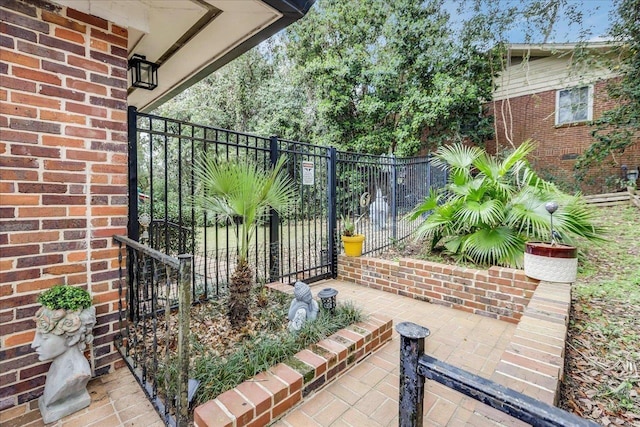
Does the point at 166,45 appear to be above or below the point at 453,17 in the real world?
below

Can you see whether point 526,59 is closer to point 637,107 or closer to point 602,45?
point 602,45

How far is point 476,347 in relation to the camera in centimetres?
254

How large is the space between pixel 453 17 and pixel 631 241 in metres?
7.81

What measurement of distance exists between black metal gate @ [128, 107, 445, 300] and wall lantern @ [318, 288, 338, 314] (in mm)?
845

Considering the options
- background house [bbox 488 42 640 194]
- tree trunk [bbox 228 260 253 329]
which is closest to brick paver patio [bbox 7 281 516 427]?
tree trunk [bbox 228 260 253 329]

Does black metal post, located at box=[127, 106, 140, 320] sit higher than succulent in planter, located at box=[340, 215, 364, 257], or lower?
higher

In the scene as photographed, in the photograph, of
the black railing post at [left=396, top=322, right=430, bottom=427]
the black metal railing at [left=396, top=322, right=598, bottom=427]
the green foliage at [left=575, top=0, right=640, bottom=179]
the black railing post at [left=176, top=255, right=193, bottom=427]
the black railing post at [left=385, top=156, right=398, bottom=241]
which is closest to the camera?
the black metal railing at [left=396, top=322, right=598, bottom=427]

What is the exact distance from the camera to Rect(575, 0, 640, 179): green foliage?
660 centimetres

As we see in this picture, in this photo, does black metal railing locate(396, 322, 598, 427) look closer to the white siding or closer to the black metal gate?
the black metal gate

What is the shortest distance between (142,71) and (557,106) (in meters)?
11.5

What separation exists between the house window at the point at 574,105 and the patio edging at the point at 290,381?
10491mm

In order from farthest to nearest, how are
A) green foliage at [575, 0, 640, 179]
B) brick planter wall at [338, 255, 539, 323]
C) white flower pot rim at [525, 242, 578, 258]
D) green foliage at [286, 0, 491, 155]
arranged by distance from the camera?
1. green foliage at [286, 0, 491, 155]
2. green foliage at [575, 0, 640, 179]
3. brick planter wall at [338, 255, 539, 323]
4. white flower pot rim at [525, 242, 578, 258]

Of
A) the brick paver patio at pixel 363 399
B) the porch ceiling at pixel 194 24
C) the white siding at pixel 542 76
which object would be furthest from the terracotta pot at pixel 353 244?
the white siding at pixel 542 76

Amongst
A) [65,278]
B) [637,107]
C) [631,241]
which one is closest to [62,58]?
[65,278]
